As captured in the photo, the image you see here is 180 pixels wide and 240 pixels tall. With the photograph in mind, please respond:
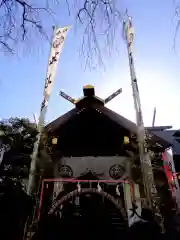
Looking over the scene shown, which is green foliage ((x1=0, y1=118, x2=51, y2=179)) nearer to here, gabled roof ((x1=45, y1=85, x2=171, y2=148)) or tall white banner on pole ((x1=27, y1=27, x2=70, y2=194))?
tall white banner on pole ((x1=27, y1=27, x2=70, y2=194))

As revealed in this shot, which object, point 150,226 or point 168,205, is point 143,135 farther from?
point 150,226

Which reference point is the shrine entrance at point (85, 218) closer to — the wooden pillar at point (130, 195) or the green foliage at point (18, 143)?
the wooden pillar at point (130, 195)

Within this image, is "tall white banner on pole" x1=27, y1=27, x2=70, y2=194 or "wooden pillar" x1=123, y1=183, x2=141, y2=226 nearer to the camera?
"wooden pillar" x1=123, y1=183, x2=141, y2=226

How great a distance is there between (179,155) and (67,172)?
9696mm

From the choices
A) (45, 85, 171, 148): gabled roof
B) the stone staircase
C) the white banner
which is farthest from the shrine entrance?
the white banner

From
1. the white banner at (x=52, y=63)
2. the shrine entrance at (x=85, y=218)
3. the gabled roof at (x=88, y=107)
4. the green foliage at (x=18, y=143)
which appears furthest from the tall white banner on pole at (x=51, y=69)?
the shrine entrance at (x=85, y=218)

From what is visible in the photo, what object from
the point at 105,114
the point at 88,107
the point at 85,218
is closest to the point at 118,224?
the point at 85,218

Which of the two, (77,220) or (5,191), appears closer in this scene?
(5,191)

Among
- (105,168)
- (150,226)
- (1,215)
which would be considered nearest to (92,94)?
(105,168)

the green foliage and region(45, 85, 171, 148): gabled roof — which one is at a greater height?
region(45, 85, 171, 148): gabled roof

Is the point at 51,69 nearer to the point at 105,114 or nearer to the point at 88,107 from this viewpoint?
the point at 88,107

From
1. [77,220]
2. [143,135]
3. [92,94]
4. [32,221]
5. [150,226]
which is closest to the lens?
[150,226]

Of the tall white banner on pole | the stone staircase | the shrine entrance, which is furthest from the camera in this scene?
the tall white banner on pole

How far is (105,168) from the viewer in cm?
974
